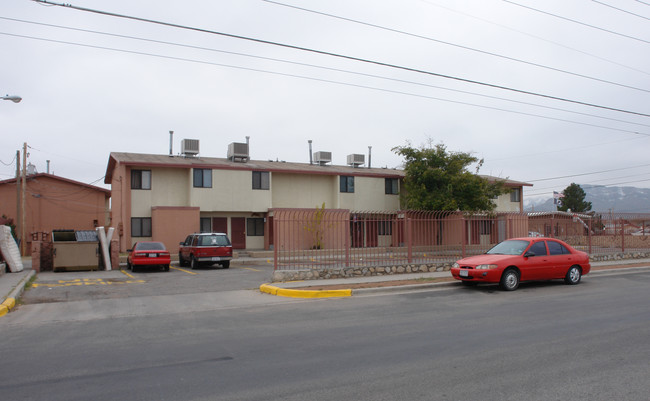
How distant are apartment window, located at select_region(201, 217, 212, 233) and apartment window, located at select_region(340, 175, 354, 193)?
31.2 ft

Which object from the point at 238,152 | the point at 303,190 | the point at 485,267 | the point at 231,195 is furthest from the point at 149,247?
the point at 485,267

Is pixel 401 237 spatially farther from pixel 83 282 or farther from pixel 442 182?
pixel 442 182

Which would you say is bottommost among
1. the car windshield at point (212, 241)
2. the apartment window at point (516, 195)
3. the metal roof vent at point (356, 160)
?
the car windshield at point (212, 241)

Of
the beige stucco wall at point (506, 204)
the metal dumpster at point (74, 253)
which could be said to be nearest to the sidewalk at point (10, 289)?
the metal dumpster at point (74, 253)

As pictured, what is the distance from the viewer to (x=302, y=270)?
604 inches

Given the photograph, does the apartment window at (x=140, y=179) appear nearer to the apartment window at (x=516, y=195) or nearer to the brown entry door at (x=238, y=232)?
the brown entry door at (x=238, y=232)

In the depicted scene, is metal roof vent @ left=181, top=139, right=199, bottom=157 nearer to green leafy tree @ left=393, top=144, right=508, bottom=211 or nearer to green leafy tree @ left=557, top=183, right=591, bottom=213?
green leafy tree @ left=393, top=144, right=508, bottom=211

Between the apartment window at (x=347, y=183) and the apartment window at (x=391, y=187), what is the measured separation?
3.09m

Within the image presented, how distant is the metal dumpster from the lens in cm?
2102

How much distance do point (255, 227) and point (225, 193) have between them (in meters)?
3.51

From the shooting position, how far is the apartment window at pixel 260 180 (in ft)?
109

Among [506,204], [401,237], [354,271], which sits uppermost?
[506,204]

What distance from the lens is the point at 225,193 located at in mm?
32094

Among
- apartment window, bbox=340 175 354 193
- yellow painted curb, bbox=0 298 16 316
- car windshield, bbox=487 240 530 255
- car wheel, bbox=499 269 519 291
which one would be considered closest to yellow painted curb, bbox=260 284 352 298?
car wheel, bbox=499 269 519 291
